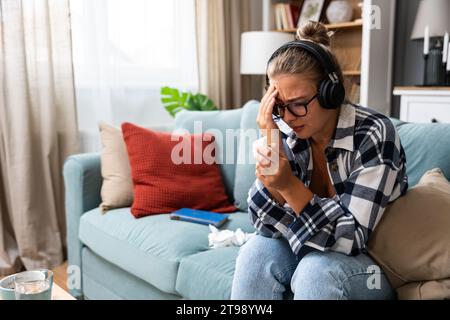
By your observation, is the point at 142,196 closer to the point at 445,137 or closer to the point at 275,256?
the point at 275,256

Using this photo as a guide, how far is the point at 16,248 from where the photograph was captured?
7.10 feet

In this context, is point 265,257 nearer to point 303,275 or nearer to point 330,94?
point 303,275

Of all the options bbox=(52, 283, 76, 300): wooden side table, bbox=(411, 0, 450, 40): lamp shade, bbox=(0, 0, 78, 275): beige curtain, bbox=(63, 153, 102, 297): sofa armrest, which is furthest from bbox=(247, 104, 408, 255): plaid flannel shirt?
bbox=(411, 0, 450, 40): lamp shade

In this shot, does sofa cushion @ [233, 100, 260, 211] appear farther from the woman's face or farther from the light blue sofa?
the woman's face

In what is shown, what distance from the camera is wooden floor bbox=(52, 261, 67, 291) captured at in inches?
78.1

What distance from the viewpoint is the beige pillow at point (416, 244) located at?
0.92 meters

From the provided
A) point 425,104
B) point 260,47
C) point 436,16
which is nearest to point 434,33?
point 436,16

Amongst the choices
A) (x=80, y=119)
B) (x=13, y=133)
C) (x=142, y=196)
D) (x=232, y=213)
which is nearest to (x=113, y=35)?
(x=80, y=119)

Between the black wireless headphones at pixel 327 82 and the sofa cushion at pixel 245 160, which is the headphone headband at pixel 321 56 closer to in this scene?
the black wireless headphones at pixel 327 82

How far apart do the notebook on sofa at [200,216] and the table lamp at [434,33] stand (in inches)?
56.4

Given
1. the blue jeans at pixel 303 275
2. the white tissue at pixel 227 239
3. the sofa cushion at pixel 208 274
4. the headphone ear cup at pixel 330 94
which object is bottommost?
the sofa cushion at pixel 208 274

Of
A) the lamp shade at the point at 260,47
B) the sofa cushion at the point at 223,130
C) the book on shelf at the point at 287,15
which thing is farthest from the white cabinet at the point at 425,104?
the book on shelf at the point at 287,15

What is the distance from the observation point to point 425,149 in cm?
126

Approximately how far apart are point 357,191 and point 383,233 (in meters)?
0.12
